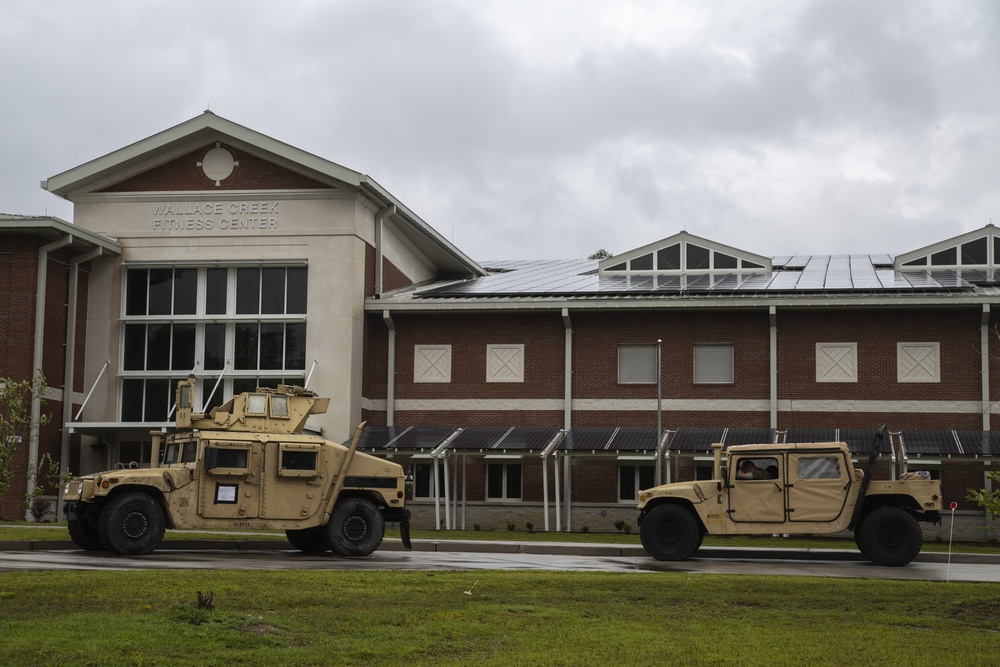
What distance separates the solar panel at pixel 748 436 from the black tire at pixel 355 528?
45.7 feet

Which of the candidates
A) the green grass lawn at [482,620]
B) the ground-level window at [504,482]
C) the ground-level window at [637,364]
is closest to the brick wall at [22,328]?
the ground-level window at [504,482]

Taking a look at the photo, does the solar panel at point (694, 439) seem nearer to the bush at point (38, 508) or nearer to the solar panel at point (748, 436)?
the solar panel at point (748, 436)

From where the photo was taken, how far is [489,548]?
81.2ft

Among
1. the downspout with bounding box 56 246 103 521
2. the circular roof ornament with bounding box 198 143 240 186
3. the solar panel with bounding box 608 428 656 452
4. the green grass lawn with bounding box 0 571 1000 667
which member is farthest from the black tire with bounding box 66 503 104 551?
the circular roof ornament with bounding box 198 143 240 186

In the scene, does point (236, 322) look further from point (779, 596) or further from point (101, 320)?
point (779, 596)

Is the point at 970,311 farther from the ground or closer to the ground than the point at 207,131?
closer to the ground

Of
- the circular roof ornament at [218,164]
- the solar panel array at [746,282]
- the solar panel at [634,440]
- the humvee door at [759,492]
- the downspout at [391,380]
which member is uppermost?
the circular roof ornament at [218,164]

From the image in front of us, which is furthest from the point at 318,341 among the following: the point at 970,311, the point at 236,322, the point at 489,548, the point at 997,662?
the point at 997,662

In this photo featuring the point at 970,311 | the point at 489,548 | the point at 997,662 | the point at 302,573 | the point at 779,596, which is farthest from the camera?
the point at 970,311

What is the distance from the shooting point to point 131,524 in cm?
1980

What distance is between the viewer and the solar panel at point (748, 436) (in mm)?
32625

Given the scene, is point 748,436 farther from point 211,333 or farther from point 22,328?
point 22,328

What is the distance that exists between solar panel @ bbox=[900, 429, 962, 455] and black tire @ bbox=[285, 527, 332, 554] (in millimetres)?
15815

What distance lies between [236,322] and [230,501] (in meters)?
15.9
